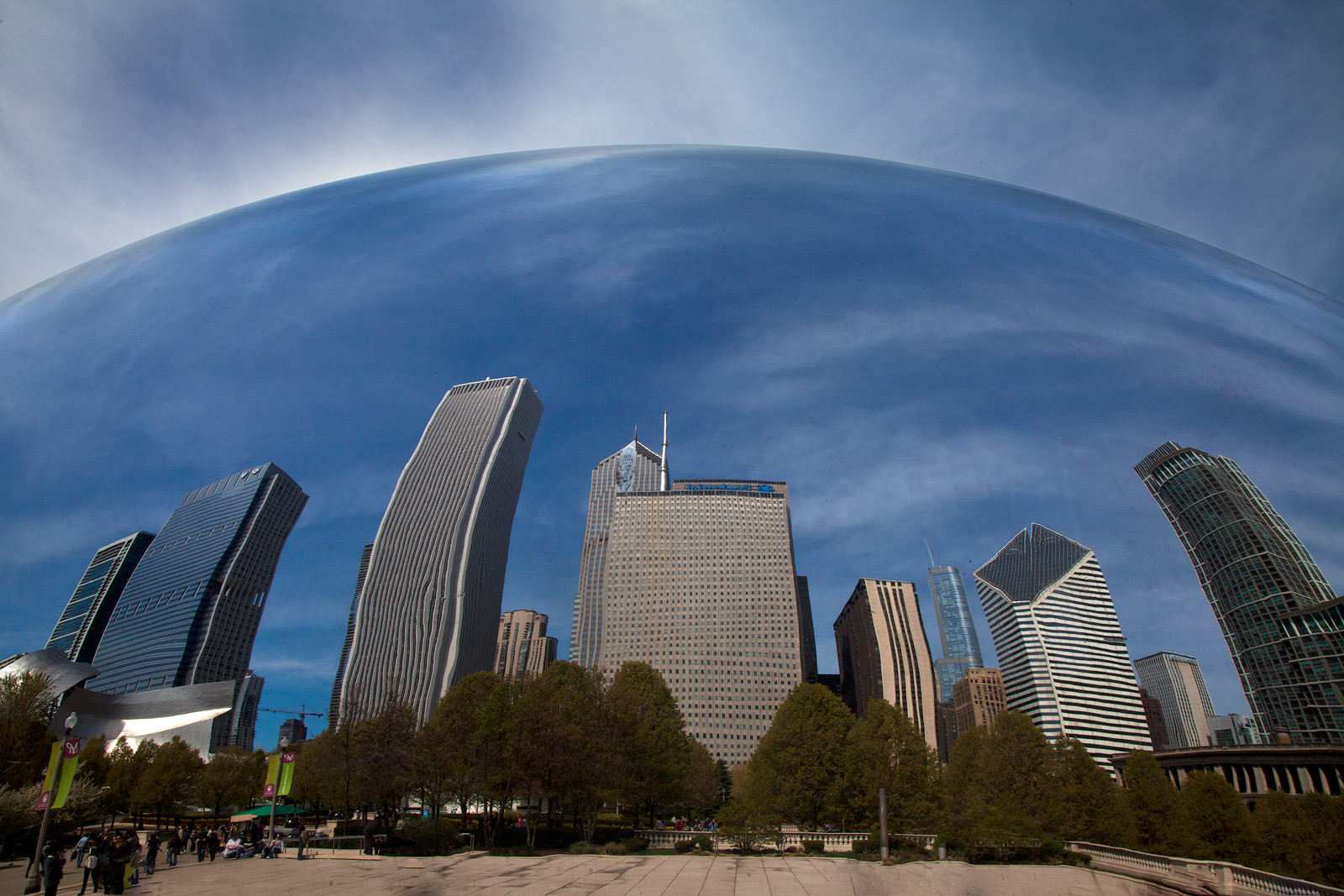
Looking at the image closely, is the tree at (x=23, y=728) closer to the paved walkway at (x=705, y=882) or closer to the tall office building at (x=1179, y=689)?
the paved walkway at (x=705, y=882)

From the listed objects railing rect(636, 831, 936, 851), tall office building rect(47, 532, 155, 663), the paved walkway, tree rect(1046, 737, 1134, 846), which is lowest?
railing rect(636, 831, 936, 851)

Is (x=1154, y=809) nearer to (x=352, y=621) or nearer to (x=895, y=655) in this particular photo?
(x=352, y=621)

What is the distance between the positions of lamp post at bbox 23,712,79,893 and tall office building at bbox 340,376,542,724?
3725 mm

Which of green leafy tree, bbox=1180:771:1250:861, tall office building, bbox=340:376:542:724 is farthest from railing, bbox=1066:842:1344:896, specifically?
tall office building, bbox=340:376:542:724

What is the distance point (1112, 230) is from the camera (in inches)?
202

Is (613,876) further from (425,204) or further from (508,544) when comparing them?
(425,204)

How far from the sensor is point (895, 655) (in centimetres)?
9444

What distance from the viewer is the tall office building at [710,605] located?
47.1 metres

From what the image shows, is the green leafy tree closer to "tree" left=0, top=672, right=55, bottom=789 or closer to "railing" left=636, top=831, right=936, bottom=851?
"railing" left=636, top=831, right=936, bottom=851

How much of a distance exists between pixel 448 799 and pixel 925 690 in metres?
88.5

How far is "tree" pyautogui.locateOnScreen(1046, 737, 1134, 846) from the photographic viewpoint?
12.5 m

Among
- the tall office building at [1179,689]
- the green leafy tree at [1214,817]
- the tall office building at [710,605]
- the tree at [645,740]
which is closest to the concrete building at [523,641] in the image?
the tree at [645,740]

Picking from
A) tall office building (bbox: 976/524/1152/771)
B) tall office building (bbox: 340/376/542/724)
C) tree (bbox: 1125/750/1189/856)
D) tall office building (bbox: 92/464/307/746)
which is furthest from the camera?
tree (bbox: 1125/750/1189/856)

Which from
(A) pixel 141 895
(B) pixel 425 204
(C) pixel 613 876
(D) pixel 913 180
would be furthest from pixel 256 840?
(D) pixel 913 180
